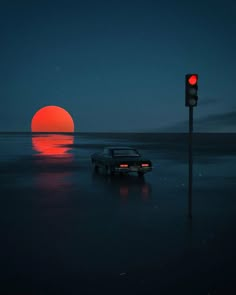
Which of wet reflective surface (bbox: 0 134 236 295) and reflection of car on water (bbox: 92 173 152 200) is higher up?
wet reflective surface (bbox: 0 134 236 295)

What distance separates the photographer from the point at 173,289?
4.78 metres

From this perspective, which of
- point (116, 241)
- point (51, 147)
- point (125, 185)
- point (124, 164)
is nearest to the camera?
point (116, 241)

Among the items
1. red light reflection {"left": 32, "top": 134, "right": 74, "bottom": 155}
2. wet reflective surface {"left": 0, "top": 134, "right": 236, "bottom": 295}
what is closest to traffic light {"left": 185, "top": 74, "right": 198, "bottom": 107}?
wet reflective surface {"left": 0, "top": 134, "right": 236, "bottom": 295}

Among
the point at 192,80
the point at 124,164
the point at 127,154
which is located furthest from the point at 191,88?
the point at 127,154

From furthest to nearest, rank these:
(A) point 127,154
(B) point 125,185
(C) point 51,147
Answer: (C) point 51,147 → (A) point 127,154 → (B) point 125,185

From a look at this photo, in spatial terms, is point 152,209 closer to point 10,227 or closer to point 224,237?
point 224,237

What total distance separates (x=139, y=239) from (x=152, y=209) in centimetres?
273

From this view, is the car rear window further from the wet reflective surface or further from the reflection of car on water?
the wet reflective surface

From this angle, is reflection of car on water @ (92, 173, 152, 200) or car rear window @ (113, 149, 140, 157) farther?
car rear window @ (113, 149, 140, 157)

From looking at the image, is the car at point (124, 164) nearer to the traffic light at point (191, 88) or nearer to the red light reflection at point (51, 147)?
the traffic light at point (191, 88)

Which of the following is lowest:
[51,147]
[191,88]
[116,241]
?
[51,147]

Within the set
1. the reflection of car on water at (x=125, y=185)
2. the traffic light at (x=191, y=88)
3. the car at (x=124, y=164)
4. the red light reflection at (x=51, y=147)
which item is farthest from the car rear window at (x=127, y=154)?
the red light reflection at (x=51, y=147)

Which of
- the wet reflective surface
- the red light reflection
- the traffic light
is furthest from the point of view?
the red light reflection

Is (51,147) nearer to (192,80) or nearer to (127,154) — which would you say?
(127,154)
